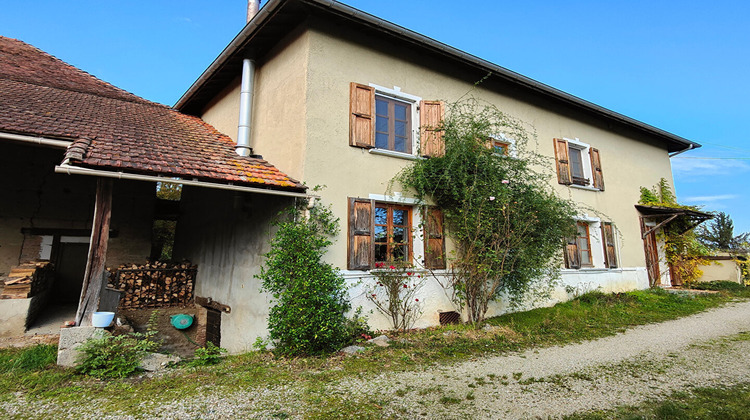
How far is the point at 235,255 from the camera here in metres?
7.51

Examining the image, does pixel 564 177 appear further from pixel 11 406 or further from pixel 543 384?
pixel 11 406

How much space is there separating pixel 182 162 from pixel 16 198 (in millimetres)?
6145

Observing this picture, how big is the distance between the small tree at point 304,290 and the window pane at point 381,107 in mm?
2479

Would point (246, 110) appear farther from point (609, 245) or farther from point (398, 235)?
point (609, 245)

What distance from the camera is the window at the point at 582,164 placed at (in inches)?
401

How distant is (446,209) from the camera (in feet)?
23.6

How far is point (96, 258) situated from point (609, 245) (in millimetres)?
11781

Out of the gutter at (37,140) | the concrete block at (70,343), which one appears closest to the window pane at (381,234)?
the concrete block at (70,343)

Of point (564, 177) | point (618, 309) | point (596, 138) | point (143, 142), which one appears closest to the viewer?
point (143, 142)

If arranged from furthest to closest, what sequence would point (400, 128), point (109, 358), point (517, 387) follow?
point (400, 128)
point (109, 358)
point (517, 387)

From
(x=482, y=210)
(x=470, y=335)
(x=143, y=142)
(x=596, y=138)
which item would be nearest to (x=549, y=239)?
(x=482, y=210)

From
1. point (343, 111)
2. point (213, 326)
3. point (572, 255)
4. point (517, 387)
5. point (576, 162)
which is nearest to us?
point (517, 387)

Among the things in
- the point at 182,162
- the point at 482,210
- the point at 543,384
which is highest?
the point at 182,162

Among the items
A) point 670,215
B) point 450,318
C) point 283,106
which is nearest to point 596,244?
point 670,215
